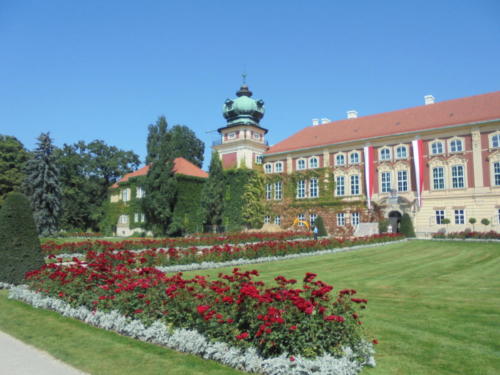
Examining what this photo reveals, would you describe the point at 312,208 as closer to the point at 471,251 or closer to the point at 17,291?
Result: the point at 471,251

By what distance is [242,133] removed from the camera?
41.3 m

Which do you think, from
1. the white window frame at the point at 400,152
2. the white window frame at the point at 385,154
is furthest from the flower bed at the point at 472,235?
the white window frame at the point at 385,154

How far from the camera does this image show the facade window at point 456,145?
98.6 feet

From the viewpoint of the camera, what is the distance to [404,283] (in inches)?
433

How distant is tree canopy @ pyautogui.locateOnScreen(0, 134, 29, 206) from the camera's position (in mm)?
43906

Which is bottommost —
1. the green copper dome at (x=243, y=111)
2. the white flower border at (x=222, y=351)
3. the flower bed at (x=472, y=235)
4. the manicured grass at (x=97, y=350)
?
the manicured grass at (x=97, y=350)

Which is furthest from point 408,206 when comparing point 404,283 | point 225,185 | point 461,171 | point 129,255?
point 129,255

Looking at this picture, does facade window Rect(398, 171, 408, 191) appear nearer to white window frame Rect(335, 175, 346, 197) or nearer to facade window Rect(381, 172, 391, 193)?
facade window Rect(381, 172, 391, 193)

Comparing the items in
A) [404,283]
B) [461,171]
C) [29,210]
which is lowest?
[404,283]

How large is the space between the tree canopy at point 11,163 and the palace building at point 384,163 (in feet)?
77.9

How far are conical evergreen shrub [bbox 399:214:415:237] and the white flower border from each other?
2707 centimetres

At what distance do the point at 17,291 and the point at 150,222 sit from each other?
28.4 meters

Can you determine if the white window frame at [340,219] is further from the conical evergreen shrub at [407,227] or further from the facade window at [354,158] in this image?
the conical evergreen shrub at [407,227]

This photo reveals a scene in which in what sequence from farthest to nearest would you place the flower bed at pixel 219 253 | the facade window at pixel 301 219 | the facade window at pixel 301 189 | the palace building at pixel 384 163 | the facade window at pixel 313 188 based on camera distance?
the facade window at pixel 301 189 → the facade window at pixel 301 219 → the facade window at pixel 313 188 → the palace building at pixel 384 163 → the flower bed at pixel 219 253
